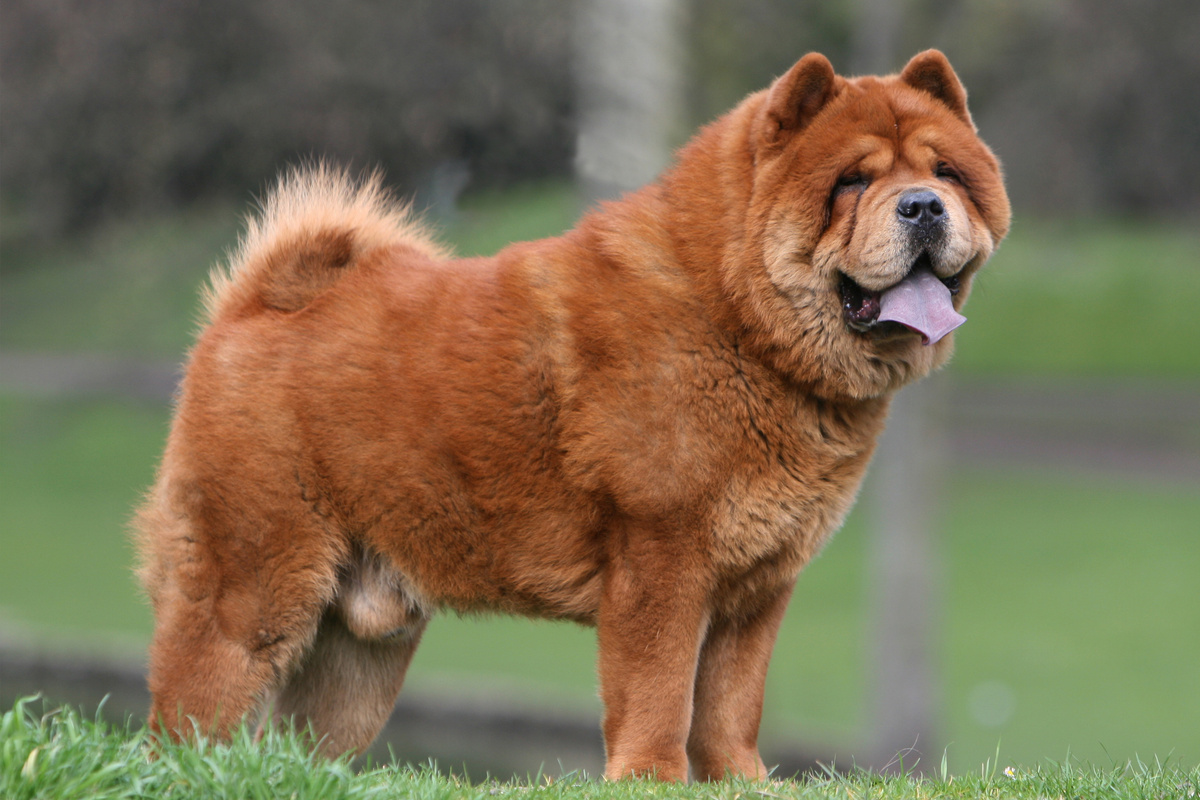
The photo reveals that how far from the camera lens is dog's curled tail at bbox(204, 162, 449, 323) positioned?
13.8 feet

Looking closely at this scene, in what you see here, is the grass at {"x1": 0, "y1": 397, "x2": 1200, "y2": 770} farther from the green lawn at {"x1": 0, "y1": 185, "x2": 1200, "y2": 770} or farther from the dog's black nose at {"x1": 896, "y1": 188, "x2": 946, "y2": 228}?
the dog's black nose at {"x1": 896, "y1": 188, "x2": 946, "y2": 228}

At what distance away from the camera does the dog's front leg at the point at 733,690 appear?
3.97 meters

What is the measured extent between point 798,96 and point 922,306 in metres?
0.76

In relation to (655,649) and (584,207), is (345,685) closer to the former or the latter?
(655,649)

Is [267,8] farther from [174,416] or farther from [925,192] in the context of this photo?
[925,192]

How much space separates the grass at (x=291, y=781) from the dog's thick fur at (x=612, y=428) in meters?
0.38

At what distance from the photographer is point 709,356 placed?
12.2ft

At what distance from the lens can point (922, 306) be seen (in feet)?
11.8

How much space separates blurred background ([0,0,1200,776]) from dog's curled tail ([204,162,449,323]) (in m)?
2.30

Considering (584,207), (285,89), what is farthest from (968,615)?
(285,89)

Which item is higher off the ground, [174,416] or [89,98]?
[89,98]

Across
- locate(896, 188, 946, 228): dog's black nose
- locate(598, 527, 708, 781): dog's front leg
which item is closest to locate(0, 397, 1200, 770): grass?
locate(598, 527, 708, 781): dog's front leg

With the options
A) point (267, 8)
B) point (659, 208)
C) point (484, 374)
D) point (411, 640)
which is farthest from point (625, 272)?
point (267, 8)

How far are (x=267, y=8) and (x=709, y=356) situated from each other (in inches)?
183
